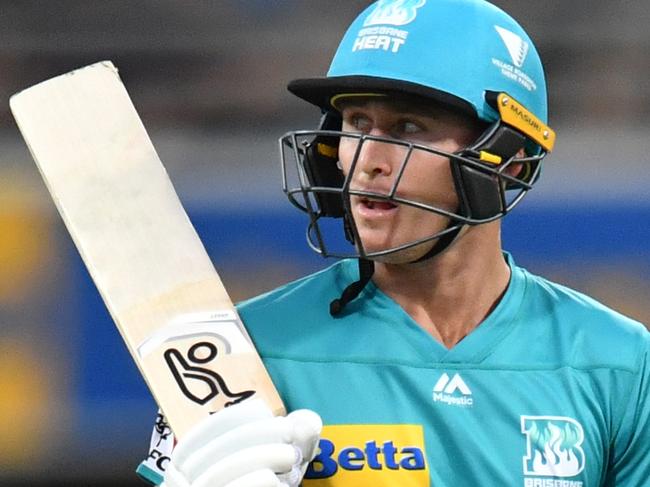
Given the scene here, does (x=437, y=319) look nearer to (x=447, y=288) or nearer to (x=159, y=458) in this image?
(x=447, y=288)

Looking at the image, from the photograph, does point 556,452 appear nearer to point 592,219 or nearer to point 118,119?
point 118,119

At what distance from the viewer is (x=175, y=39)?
3500 mm

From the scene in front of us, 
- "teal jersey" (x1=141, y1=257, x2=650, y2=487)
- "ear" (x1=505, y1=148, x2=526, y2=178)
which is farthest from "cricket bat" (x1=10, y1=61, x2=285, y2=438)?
"ear" (x1=505, y1=148, x2=526, y2=178)

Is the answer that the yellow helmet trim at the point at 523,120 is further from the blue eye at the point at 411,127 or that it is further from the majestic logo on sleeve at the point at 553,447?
the majestic logo on sleeve at the point at 553,447

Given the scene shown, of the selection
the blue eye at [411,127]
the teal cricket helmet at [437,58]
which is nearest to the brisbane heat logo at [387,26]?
the teal cricket helmet at [437,58]

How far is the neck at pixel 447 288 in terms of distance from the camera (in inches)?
73.9

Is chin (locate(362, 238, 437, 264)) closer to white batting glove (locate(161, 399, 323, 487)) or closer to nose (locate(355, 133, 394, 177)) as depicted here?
nose (locate(355, 133, 394, 177))

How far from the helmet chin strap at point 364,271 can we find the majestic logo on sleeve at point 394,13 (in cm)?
30

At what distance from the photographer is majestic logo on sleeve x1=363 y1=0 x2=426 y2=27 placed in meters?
1.84

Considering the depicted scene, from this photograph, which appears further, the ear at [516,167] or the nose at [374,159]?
the ear at [516,167]

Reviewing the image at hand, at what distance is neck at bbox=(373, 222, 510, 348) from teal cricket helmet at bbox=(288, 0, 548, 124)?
0.21 m

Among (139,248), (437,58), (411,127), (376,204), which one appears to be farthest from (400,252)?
(139,248)

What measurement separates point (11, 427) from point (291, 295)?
59.8 inches

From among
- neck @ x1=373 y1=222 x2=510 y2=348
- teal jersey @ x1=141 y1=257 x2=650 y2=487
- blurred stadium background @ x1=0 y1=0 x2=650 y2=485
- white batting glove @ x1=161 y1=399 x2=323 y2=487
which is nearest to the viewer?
white batting glove @ x1=161 y1=399 x2=323 y2=487
